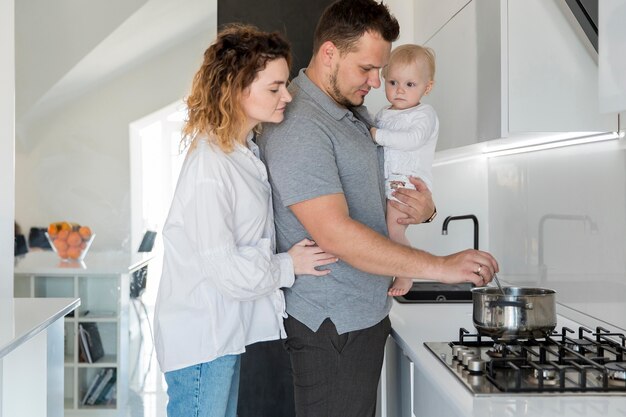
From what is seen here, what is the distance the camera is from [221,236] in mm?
1914

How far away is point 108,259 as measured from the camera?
11.6 ft

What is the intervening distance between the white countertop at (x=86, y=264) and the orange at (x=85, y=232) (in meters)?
0.08

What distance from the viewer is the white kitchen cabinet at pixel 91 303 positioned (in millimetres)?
3537

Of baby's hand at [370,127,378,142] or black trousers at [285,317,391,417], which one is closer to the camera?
black trousers at [285,317,391,417]

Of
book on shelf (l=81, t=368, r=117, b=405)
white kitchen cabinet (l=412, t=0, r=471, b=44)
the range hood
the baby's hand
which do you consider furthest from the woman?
book on shelf (l=81, t=368, r=117, b=405)

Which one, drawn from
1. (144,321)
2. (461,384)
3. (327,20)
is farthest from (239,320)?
(144,321)

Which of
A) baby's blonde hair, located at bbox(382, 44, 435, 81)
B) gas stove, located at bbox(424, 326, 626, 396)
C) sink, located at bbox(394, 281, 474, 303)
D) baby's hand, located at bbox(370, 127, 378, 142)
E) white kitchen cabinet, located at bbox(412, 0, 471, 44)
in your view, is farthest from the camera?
sink, located at bbox(394, 281, 474, 303)

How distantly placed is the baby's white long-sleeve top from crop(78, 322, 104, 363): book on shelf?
183cm

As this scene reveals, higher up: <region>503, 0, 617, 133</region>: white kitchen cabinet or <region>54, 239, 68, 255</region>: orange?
<region>503, 0, 617, 133</region>: white kitchen cabinet

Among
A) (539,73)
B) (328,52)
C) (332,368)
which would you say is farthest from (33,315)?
(539,73)

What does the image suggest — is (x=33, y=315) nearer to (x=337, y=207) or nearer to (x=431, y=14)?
(x=337, y=207)

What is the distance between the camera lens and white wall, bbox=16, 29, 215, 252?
348cm

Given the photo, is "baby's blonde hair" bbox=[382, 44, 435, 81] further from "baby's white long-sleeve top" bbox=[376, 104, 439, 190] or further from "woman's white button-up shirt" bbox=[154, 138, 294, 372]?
"woman's white button-up shirt" bbox=[154, 138, 294, 372]

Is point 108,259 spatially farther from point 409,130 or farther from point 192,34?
point 409,130
